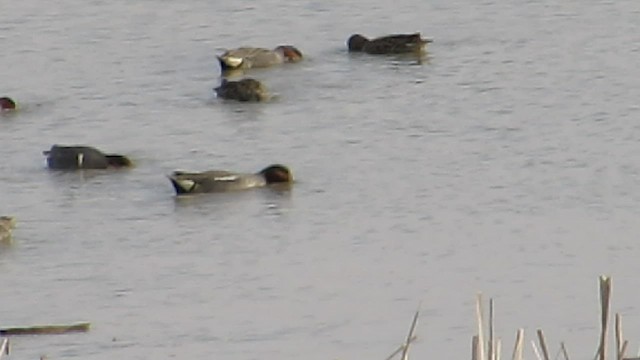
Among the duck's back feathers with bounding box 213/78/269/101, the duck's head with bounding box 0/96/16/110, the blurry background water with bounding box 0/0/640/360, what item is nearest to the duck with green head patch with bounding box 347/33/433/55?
the blurry background water with bounding box 0/0/640/360

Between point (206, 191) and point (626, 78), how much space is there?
4.90 meters

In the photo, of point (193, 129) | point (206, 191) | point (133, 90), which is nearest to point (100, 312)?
point (206, 191)

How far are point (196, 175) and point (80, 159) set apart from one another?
44.9 inches

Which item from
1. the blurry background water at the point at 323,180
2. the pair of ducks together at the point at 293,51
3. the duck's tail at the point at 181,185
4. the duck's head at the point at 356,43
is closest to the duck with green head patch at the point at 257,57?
the pair of ducks together at the point at 293,51

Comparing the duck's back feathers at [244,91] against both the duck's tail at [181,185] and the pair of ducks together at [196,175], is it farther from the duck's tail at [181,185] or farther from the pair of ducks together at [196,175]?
the duck's tail at [181,185]

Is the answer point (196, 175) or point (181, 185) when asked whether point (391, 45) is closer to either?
A: point (196, 175)

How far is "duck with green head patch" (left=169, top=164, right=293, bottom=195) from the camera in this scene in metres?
14.3

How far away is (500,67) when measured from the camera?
1886 cm

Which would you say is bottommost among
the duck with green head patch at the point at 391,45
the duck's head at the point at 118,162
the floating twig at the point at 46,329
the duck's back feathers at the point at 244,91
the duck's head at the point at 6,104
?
the floating twig at the point at 46,329

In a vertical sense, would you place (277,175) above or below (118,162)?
below

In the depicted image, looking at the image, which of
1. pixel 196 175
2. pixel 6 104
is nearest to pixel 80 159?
pixel 196 175

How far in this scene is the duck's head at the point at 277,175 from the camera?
47.0 feet

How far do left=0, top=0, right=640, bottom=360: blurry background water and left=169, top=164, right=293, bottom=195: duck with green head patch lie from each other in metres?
0.09

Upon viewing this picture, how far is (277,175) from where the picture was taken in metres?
14.3
